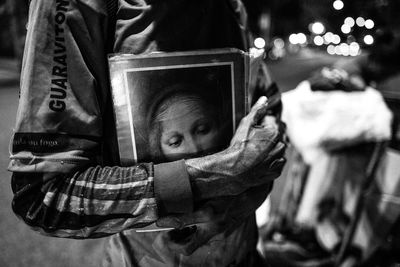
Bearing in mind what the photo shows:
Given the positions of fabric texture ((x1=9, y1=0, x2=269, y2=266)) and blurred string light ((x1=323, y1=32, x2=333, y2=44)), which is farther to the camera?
blurred string light ((x1=323, y1=32, x2=333, y2=44))

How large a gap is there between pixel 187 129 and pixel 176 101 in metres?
0.08

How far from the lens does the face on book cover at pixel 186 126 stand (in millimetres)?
785

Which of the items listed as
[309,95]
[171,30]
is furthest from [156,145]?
[309,95]

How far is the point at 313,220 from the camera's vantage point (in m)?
2.67

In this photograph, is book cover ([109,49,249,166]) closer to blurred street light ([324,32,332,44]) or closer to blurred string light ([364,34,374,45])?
blurred string light ([364,34,374,45])

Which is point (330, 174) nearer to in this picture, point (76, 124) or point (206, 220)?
point (206, 220)

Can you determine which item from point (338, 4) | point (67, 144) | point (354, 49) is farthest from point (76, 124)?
point (354, 49)

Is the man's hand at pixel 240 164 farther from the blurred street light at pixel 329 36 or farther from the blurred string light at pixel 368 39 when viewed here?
the blurred street light at pixel 329 36

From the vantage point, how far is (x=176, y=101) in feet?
2.58

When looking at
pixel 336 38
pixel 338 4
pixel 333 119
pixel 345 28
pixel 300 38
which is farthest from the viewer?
pixel 300 38

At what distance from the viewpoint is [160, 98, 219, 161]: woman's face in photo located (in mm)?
793

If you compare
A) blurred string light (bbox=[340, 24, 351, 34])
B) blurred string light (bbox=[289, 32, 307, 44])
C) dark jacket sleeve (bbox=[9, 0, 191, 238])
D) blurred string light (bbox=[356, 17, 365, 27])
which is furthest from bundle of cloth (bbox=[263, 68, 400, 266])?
Answer: blurred string light (bbox=[289, 32, 307, 44])

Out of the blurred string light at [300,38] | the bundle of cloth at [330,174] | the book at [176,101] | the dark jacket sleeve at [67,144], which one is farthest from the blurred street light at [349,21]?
the blurred string light at [300,38]

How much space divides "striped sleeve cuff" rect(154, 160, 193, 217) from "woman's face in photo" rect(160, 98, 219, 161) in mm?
93
